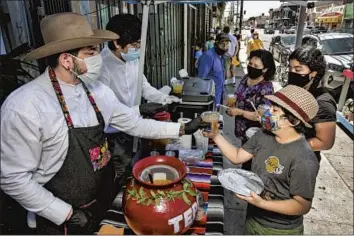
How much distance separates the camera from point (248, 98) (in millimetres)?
3092

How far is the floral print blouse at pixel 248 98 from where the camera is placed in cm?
301

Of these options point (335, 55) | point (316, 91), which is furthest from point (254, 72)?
point (335, 55)

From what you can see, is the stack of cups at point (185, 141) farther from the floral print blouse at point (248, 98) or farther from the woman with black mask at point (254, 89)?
the floral print blouse at point (248, 98)

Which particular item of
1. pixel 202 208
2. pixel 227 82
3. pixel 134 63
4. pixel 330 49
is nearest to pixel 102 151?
pixel 202 208

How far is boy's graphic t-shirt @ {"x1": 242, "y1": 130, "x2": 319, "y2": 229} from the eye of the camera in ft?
5.19

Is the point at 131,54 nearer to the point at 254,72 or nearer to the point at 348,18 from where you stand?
the point at 254,72

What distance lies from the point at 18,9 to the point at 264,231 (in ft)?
9.26

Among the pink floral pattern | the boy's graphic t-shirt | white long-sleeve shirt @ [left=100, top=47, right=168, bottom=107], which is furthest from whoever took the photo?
white long-sleeve shirt @ [left=100, top=47, right=168, bottom=107]

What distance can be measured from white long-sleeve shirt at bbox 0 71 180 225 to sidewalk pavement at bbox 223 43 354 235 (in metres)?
2.44

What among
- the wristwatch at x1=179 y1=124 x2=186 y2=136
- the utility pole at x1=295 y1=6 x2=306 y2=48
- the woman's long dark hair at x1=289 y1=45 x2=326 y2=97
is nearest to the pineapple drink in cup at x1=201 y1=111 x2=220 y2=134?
the wristwatch at x1=179 y1=124 x2=186 y2=136

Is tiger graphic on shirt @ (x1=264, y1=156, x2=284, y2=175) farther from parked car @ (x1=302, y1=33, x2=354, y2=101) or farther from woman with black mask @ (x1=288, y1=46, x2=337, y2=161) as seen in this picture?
parked car @ (x1=302, y1=33, x2=354, y2=101)

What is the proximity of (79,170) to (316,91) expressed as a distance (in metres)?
2.12

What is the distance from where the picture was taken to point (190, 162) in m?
2.32

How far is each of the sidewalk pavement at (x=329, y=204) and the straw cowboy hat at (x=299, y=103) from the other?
2158mm
